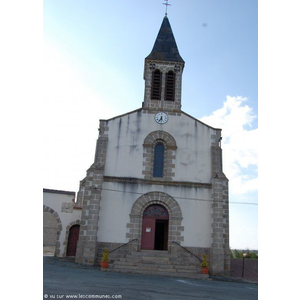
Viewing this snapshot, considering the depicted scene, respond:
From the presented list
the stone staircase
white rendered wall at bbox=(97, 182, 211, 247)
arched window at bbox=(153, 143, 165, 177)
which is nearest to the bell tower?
arched window at bbox=(153, 143, 165, 177)

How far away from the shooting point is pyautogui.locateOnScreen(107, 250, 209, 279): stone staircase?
12.3 meters

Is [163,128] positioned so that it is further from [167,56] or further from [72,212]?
[72,212]

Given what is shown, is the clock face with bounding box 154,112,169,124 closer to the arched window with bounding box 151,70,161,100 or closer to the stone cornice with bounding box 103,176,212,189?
the arched window with bounding box 151,70,161,100

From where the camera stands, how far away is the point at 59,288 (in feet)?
22.6

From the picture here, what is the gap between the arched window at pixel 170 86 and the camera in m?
17.6

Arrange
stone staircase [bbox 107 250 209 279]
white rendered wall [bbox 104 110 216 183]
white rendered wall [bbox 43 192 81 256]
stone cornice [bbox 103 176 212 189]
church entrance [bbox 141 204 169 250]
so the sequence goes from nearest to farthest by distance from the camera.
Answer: stone staircase [bbox 107 250 209 279] → church entrance [bbox 141 204 169 250] → stone cornice [bbox 103 176 212 189] → white rendered wall [bbox 104 110 216 183] → white rendered wall [bbox 43 192 81 256]

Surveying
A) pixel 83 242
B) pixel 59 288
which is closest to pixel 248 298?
pixel 59 288

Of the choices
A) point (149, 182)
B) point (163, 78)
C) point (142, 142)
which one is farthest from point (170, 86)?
point (149, 182)

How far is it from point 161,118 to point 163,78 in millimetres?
2879

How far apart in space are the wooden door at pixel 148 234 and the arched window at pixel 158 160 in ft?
7.90

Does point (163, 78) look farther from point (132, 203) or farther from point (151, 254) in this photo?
point (151, 254)

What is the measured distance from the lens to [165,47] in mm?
19203

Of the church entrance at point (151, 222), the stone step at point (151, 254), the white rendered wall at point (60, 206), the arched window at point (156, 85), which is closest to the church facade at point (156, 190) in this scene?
the church entrance at point (151, 222)

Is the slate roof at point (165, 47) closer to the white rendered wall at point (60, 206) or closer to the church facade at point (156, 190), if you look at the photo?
the church facade at point (156, 190)
